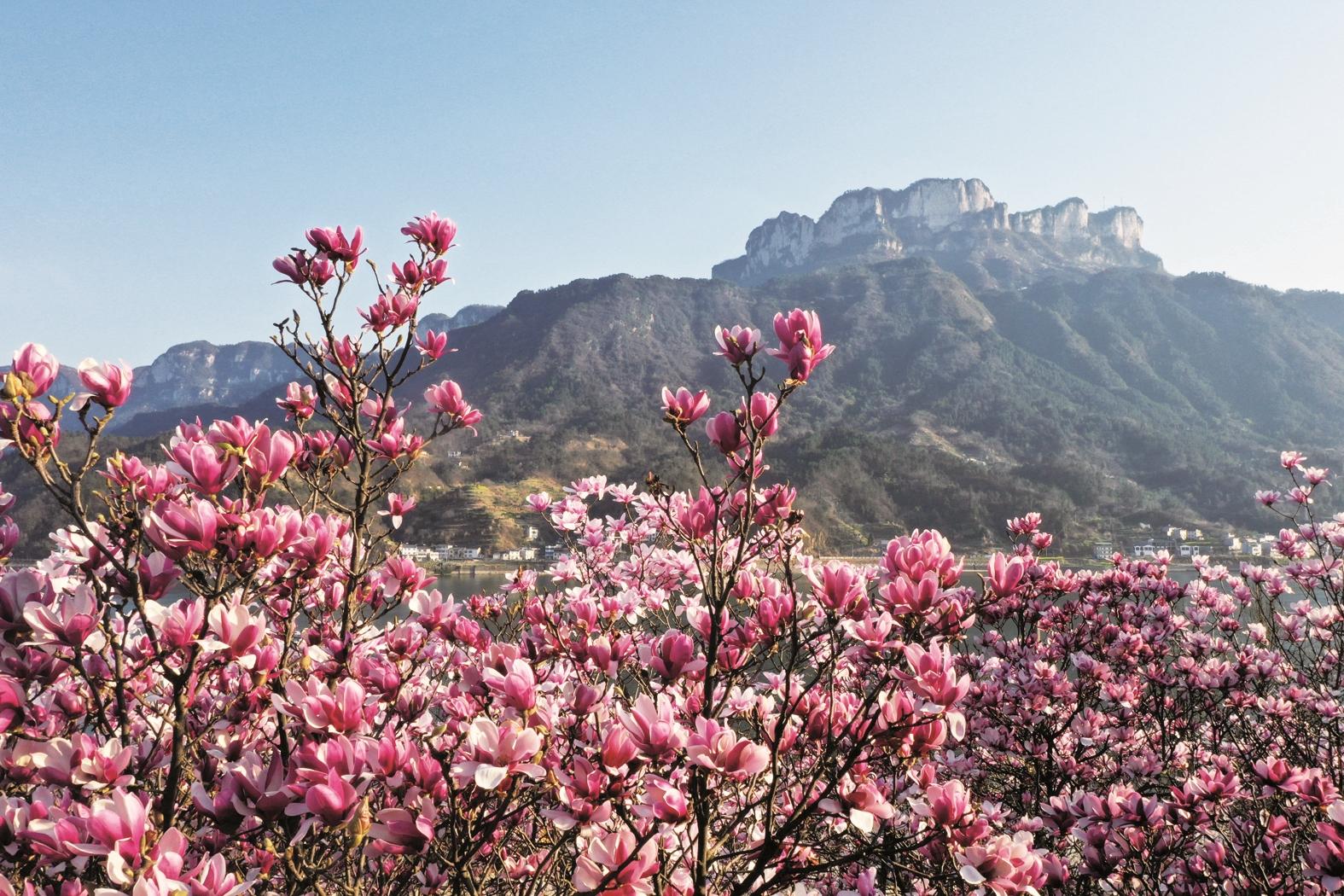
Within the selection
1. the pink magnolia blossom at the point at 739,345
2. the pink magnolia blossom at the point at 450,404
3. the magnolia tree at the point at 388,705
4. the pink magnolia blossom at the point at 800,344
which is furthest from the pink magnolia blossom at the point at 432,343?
the pink magnolia blossom at the point at 800,344

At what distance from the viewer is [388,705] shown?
2279mm

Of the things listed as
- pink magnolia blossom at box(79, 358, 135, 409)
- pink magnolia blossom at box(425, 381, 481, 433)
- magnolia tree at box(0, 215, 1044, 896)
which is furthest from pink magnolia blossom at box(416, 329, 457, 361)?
pink magnolia blossom at box(79, 358, 135, 409)

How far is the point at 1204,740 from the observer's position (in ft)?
19.4

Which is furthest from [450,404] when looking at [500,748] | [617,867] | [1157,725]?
[1157,725]

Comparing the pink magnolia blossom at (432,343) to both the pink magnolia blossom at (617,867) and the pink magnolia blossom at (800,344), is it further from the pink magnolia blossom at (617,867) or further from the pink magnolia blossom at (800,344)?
the pink magnolia blossom at (617,867)

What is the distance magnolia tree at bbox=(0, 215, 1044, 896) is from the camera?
61.3 inches

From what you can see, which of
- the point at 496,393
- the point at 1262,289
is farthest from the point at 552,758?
the point at 1262,289

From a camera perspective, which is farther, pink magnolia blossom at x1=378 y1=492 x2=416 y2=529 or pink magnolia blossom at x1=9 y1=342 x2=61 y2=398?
pink magnolia blossom at x1=378 y1=492 x2=416 y2=529

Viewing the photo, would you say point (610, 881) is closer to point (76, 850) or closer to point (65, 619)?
point (76, 850)

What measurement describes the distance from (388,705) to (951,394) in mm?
158545

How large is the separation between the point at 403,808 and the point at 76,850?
61 cm

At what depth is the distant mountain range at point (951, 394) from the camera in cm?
9025

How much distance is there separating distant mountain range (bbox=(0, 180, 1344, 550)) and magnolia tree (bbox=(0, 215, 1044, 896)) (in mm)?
71103

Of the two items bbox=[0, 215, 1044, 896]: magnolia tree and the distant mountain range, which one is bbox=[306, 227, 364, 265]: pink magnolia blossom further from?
the distant mountain range
